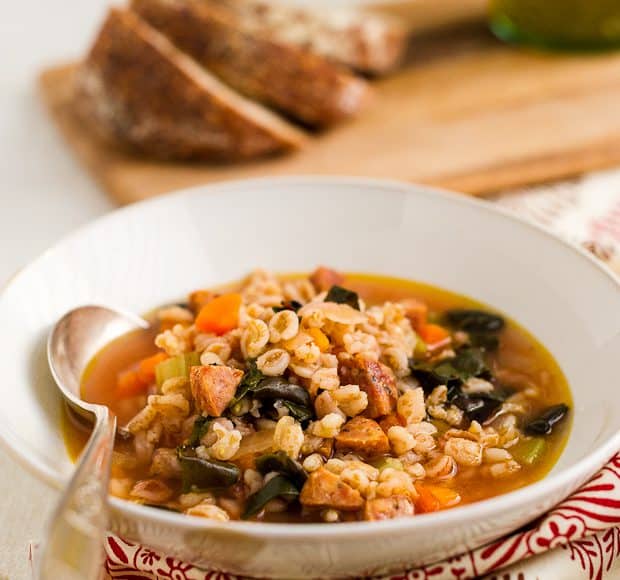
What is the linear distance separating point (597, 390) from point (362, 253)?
126cm

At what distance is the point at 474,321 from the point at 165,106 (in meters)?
2.39

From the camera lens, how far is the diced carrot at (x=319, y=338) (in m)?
3.15

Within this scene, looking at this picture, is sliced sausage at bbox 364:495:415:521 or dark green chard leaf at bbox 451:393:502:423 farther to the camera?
dark green chard leaf at bbox 451:393:502:423

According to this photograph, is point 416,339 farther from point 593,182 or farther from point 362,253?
point 593,182

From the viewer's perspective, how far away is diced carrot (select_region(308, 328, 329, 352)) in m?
3.15

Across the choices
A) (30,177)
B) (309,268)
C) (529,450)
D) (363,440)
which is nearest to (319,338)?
(363,440)

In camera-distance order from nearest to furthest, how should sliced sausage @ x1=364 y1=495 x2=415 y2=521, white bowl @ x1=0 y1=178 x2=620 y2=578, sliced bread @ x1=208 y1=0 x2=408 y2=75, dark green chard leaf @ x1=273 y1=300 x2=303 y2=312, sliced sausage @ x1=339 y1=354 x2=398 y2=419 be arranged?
white bowl @ x1=0 y1=178 x2=620 y2=578
sliced sausage @ x1=364 y1=495 x2=415 y2=521
sliced sausage @ x1=339 y1=354 x2=398 y2=419
dark green chard leaf @ x1=273 y1=300 x2=303 y2=312
sliced bread @ x1=208 y1=0 x2=408 y2=75

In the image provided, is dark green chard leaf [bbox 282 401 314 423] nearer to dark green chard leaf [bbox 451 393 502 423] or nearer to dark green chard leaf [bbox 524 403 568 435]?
dark green chard leaf [bbox 451 393 502 423]

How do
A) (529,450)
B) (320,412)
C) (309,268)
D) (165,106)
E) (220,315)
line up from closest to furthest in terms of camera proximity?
(320,412) < (529,450) < (220,315) < (309,268) < (165,106)

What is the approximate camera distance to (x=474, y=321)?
3730 millimetres

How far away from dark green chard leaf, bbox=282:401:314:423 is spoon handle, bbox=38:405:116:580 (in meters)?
0.64

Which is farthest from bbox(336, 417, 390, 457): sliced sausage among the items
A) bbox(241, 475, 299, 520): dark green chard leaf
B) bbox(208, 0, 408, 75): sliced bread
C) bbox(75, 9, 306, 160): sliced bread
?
bbox(208, 0, 408, 75): sliced bread

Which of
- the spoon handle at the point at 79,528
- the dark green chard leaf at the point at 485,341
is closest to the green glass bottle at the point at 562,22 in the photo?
the dark green chard leaf at the point at 485,341

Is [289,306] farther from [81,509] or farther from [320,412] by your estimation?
[81,509]
